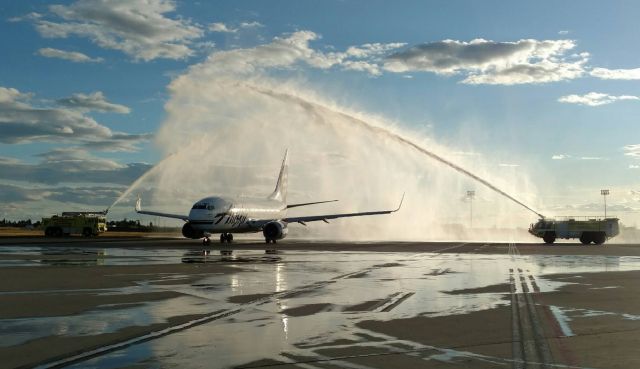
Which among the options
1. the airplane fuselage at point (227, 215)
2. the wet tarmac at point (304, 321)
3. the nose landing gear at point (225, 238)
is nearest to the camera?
the wet tarmac at point (304, 321)

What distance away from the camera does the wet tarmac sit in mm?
8484

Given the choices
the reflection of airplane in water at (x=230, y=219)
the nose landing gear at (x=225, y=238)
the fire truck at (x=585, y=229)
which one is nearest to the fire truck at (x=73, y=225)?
the reflection of airplane in water at (x=230, y=219)

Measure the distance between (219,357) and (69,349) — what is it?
2312 millimetres

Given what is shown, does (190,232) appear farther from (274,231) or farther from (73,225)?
(73,225)

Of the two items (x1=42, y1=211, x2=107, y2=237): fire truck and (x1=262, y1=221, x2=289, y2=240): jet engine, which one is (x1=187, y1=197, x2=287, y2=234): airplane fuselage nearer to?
(x1=262, y1=221, x2=289, y2=240): jet engine

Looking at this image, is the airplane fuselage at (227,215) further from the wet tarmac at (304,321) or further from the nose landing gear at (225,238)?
the wet tarmac at (304,321)

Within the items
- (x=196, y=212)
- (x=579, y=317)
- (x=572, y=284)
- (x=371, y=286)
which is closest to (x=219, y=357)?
(x=579, y=317)

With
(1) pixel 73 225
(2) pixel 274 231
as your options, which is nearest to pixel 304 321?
(2) pixel 274 231

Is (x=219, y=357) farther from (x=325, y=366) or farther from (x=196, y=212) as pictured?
(x=196, y=212)

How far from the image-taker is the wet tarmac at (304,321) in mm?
8484

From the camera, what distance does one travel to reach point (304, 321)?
11.7 meters

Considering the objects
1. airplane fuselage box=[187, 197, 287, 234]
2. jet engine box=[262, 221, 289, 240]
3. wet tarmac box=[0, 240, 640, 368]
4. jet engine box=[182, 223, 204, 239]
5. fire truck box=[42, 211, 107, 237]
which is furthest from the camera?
fire truck box=[42, 211, 107, 237]

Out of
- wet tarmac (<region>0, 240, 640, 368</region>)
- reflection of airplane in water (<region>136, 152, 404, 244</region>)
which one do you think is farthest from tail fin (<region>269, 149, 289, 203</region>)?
wet tarmac (<region>0, 240, 640, 368</region>)

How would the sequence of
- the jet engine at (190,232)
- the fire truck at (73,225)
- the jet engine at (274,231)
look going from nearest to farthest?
the jet engine at (190,232), the jet engine at (274,231), the fire truck at (73,225)
